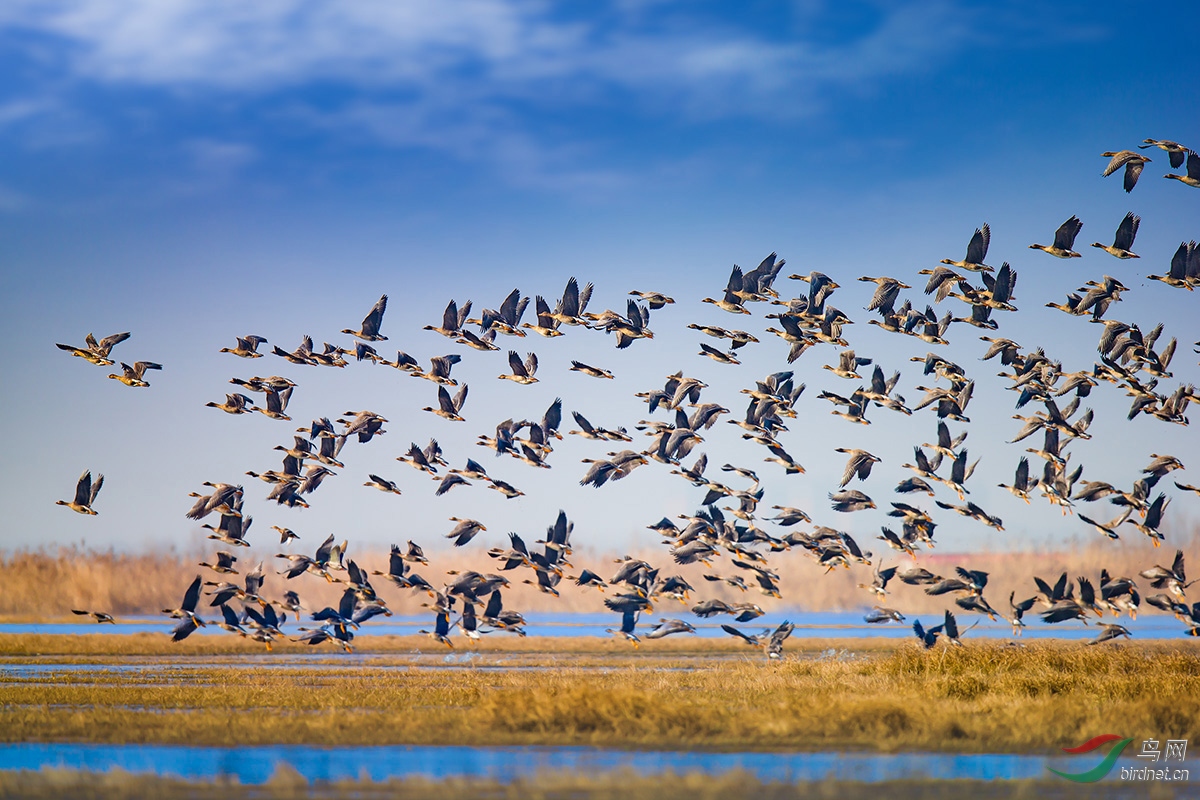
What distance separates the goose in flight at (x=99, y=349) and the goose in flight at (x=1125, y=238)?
2615 centimetres

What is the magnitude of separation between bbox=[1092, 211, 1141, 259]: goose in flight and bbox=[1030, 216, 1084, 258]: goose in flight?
565mm

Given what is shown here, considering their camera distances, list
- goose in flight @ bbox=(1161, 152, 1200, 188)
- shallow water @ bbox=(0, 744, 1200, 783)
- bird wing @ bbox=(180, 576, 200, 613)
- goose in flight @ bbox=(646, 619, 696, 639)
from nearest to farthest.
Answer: shallow water @ bbox=(0, 744, 1200, 783) < goose in flight @ bbox=(1161, 152, 1200, 188) < goose in flight @ bbox=(646, 619, 696, 639) < bird wing @ bbox=(180, 576, 200, 613)

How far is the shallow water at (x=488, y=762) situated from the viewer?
1898 cm

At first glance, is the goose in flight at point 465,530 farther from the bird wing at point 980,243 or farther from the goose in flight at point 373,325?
the bird wing at point 980,243

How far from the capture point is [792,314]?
33812 millimetres

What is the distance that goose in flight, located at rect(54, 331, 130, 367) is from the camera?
31453 mm

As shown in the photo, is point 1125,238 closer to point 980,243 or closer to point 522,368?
point 980,243

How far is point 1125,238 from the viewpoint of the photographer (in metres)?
29.5

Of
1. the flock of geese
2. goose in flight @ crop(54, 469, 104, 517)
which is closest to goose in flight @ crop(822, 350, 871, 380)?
the flock of geese

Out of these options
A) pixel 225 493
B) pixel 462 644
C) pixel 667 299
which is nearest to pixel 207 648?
pixel 462 644

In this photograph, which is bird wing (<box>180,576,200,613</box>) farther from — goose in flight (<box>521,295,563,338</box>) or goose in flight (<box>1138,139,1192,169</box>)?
goose in flight (<box>1138,139,1192,169</box>)

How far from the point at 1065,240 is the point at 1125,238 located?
1428 millimetres

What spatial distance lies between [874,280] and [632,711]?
15.4 m

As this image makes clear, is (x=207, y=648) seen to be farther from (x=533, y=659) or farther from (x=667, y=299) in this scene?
(x=667, y=299)
